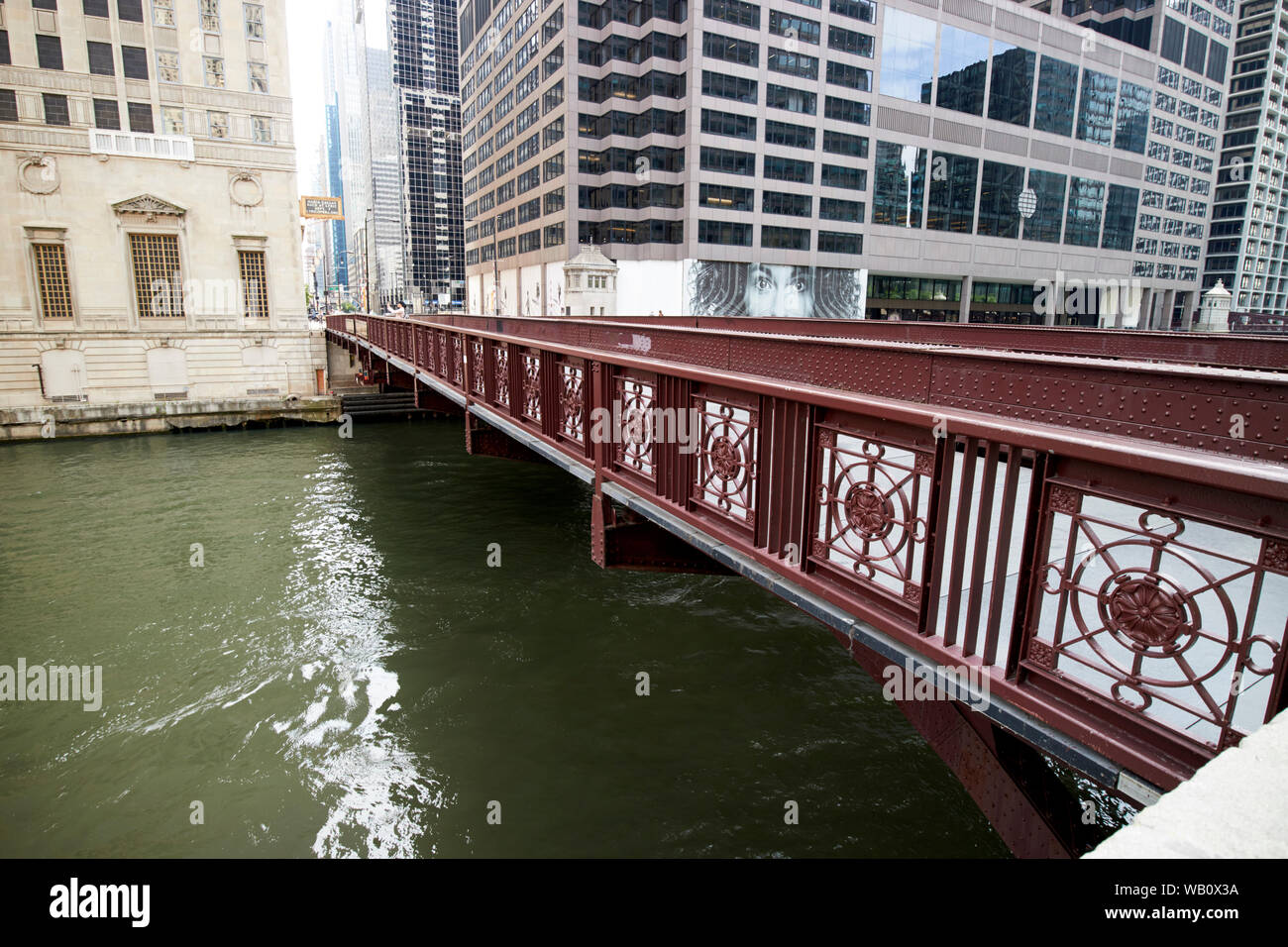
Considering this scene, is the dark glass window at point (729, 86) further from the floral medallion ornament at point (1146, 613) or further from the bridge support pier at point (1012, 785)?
the floral medallion ornament at point (1146, 613)

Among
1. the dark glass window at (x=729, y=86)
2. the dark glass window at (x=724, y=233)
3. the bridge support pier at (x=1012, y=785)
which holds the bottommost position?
the bridge support pier at (x=1012, y=785)

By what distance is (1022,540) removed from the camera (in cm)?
409

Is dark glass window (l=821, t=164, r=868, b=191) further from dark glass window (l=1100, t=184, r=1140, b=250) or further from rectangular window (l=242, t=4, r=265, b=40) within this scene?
rectangular window (l=242, t=4, r=265, b=40)

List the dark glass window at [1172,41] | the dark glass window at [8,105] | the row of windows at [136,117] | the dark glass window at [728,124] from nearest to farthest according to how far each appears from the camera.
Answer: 1. the dark glass window at [8,105]
2. the row of windows at [136,117]
3. the dark glass window at [728,124]
4. the dark glass window at [1172,41]

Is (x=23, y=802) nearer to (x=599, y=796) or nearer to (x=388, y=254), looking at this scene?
(x=599, y=796)

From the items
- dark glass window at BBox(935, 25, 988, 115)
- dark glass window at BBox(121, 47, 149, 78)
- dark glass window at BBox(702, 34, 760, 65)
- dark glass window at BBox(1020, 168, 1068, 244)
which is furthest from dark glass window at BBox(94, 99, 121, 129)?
dark glass window at BBox(1020, 168, 1068, 244)

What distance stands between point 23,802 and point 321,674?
125 inches

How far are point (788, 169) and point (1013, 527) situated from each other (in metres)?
58.0

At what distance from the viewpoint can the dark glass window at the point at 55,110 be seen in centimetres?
3003

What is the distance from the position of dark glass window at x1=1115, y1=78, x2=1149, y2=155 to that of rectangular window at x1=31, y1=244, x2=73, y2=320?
88914 mm

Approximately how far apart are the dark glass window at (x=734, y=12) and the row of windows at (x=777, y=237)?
1415cm

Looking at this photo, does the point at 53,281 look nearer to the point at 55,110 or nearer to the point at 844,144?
the point at 55,110

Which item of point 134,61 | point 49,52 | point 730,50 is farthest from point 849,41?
point 49,52

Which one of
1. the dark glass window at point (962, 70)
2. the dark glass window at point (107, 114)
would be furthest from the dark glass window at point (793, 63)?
the dark glass window at point (107, 114)
